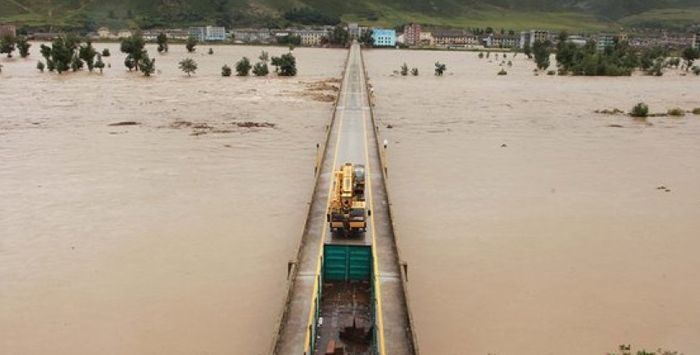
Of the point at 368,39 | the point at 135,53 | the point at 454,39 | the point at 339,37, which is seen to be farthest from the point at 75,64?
the point at 454,39

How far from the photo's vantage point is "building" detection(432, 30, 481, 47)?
194500mm

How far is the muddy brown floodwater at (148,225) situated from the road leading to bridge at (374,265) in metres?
0.92

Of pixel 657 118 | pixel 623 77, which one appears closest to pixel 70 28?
pixel 623 77

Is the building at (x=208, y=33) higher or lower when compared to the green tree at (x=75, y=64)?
higher

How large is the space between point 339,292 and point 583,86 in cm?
7040

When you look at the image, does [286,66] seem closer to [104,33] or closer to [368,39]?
[368,39]

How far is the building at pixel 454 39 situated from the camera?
19450cm

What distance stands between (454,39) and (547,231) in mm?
179040

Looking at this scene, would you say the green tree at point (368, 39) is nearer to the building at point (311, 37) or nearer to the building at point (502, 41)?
the building at point (311, 37)

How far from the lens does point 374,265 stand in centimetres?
1639

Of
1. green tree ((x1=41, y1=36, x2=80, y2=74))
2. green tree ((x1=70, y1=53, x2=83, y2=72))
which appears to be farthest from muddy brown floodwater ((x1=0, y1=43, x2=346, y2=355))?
green tree ((x1=70, y1=53, x2=83, y2=72))

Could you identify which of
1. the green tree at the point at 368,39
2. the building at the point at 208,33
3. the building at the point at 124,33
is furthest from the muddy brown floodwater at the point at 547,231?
the building at the point at 124,33

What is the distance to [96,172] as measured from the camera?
98.4 feet

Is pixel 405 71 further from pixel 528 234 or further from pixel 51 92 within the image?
pixel 528 234
